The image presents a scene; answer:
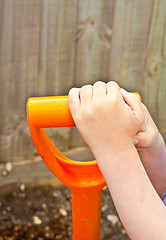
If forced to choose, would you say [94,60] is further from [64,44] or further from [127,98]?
[127,98]

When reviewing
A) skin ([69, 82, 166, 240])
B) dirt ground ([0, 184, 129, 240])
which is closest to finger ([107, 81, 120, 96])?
skin ([69, 82, 166, 240])

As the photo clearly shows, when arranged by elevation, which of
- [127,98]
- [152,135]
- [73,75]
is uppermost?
[127,98]

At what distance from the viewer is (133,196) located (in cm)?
73

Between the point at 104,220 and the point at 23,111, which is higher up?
the point at 23,111

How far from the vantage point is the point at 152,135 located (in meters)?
0.86

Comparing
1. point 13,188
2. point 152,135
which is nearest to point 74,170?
point 152,135

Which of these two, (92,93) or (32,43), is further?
(32,43)

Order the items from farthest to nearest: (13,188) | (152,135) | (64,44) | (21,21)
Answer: (13,188), (64,44), (21,21), (152,135)

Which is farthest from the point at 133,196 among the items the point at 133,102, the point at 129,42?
the point at 129,42

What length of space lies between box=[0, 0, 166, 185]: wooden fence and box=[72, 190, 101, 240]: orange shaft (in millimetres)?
1050

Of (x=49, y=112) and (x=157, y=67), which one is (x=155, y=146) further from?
(x=157, y=67)

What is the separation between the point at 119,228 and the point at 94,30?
102 centimetres

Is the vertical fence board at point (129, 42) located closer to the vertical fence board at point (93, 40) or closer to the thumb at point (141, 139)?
the vertical fence board at point (93, 40)

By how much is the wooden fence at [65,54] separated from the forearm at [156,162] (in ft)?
3.41
